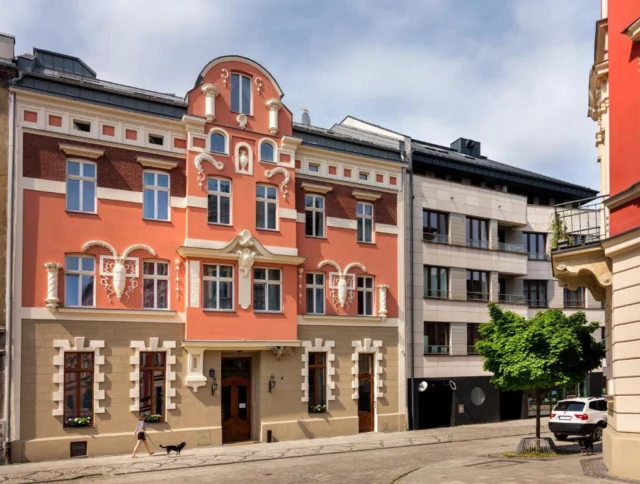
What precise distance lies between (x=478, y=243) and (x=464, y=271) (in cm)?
204

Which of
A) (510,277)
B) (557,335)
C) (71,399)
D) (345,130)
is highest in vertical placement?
(345,130)

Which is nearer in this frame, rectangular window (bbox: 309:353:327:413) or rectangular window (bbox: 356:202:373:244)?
rectangular window (bbox: 309:353:327:413)

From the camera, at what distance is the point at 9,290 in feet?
79.3

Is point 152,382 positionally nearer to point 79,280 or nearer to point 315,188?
point 79,280

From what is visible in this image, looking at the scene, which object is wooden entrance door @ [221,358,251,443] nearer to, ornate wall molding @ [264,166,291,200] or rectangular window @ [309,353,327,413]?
rectangular window @ [309,353,327,413]

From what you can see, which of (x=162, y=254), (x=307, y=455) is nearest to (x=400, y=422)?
(x=307, y=455)

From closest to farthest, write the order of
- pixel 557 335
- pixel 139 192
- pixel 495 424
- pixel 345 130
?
pixel 557 335 → pixel 139 192 → pixel 495 424 → pixel 345 130

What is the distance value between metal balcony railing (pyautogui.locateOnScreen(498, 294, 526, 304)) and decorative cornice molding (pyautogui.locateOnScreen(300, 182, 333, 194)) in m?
12.8

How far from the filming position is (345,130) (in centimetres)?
3897

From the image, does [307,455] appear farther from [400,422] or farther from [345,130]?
[345,130]

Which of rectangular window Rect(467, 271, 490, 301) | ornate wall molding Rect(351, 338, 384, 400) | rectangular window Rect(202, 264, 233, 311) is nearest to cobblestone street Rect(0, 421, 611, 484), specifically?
ornate wall molding Rect(351, 338, 384, 400)

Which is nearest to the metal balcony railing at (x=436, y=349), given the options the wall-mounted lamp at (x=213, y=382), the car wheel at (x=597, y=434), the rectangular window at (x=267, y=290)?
the rectangular window at (x=267, y=290)

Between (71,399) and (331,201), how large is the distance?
13.9 meters

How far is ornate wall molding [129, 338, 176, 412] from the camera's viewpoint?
26188 millimetres
